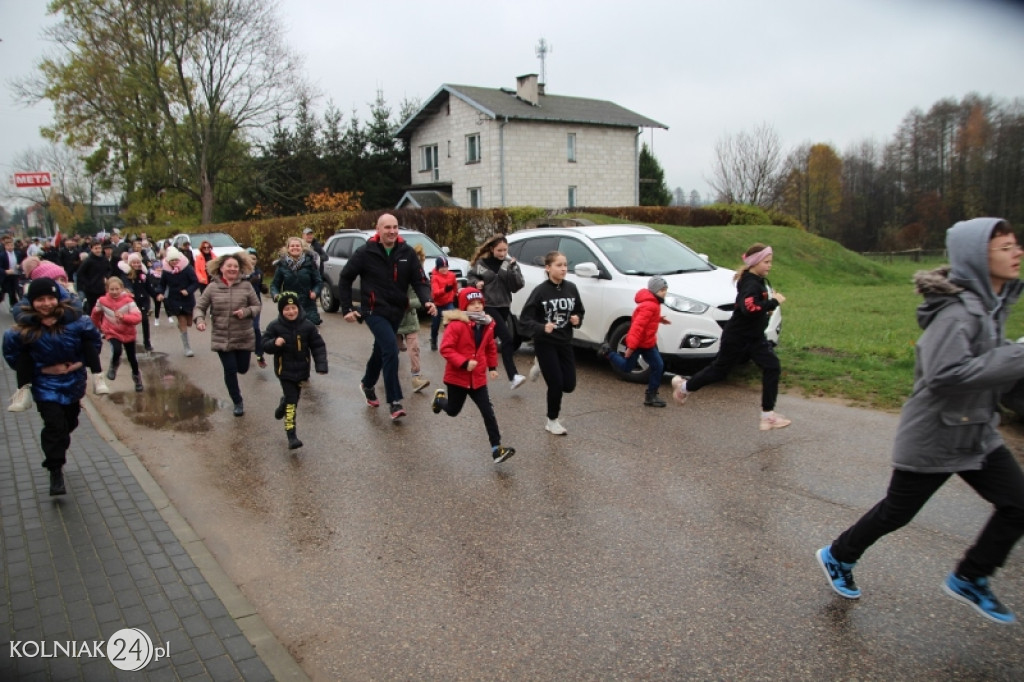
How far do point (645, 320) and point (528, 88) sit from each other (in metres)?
39.3

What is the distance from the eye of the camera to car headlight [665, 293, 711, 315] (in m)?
8.41

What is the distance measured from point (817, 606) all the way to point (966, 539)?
4.42ft

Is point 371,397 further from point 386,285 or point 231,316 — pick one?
point 231,316

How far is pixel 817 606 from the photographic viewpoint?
11.8 ft

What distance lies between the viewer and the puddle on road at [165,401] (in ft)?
25.4

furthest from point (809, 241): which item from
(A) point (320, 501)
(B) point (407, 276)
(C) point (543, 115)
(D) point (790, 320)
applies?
(A) point (320, 501)

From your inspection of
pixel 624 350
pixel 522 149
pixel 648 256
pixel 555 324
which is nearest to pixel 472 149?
pixel 522 149

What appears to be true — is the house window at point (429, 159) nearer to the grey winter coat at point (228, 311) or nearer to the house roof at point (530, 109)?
the house roof at point (530, 109)

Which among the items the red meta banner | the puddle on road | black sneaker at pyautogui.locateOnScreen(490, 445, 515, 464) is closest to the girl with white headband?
black sneaker at pyautogui.locateOnScreen(490, 445, 515, 464)

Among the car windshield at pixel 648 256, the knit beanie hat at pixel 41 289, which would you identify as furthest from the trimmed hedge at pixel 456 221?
the knit beanie hat at pixel 41 289

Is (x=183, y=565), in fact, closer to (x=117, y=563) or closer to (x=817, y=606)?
(x=117, y=563)

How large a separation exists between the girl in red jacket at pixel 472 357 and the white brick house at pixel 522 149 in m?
36.1

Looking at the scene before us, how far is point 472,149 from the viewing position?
141 ft

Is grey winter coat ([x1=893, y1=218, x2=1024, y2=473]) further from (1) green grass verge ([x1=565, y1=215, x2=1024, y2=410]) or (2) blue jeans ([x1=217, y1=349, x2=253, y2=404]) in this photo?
(2) blue jeans ([x1=217, y1=349, x2=253, y2=404])
